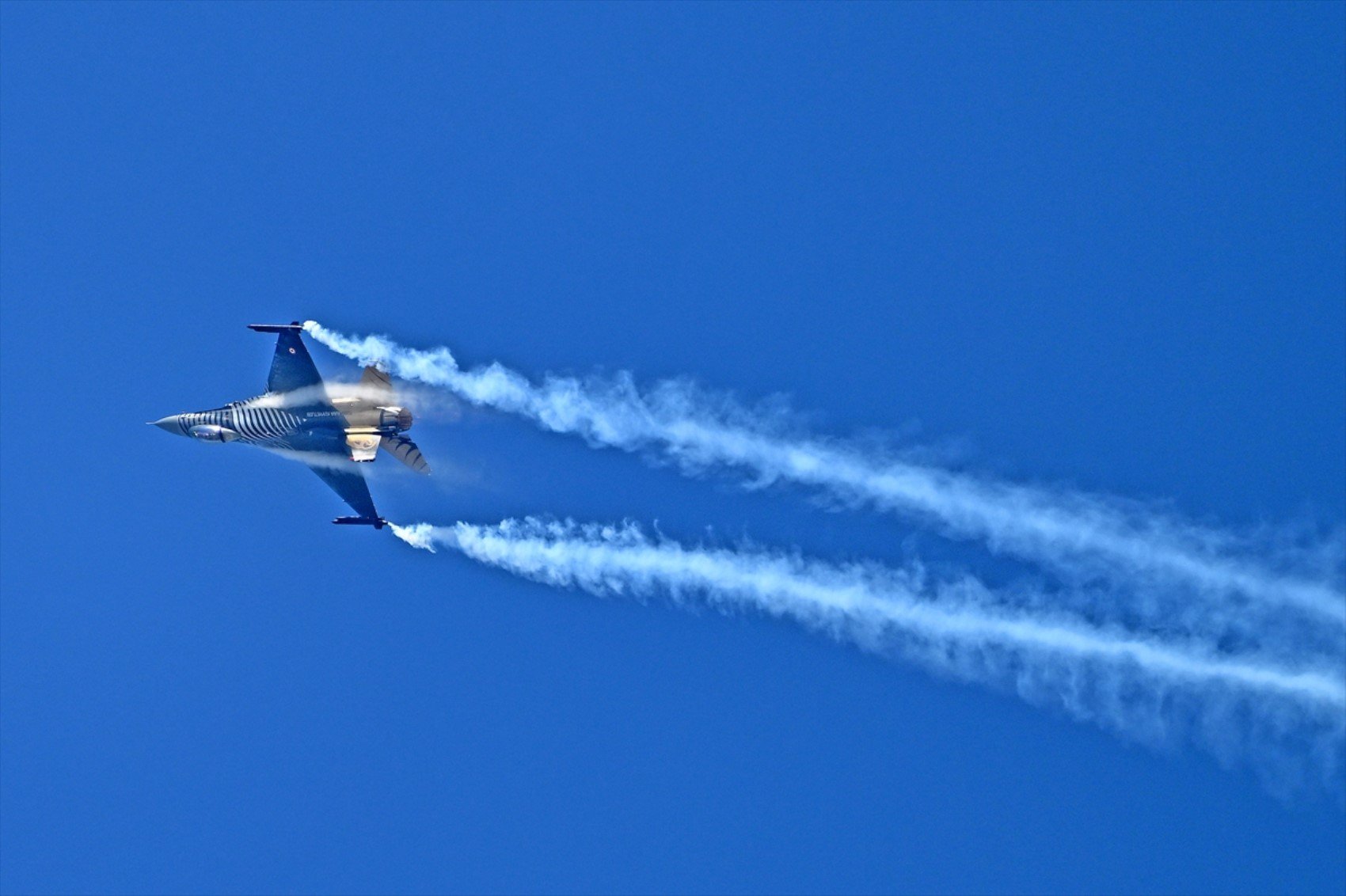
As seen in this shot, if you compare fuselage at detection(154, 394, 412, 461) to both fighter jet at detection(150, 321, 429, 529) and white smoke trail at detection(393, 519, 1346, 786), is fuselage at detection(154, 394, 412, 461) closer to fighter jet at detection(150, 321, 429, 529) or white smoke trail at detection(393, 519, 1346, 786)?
fighter jet at detection(150, 321, 429, 529)

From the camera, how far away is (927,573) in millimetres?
52594

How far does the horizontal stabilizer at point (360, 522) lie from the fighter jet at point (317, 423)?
1.2 inches

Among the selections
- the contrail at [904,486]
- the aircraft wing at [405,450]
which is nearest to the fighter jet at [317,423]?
the aircraft wing at [405,450]

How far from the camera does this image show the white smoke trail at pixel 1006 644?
49906 mm

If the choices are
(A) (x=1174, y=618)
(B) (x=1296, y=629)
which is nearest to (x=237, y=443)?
(A) (x=1174, y=618)

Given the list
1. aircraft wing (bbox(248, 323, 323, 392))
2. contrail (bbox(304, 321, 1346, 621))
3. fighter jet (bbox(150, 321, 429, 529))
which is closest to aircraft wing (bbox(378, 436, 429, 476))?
fighter jet (bbox(150, 321, 429, 529))

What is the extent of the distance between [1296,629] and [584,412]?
25012 mm

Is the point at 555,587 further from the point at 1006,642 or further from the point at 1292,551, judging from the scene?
the point at 1292,551

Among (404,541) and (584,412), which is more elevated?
(584,412)

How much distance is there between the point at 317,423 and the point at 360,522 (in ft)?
14.7

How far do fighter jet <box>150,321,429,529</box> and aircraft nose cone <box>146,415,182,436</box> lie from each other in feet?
0.10

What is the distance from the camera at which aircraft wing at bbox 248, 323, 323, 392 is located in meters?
55.8

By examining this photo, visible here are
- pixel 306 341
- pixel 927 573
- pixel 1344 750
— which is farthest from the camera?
pixel 306 341

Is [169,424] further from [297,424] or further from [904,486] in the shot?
[904,486]
